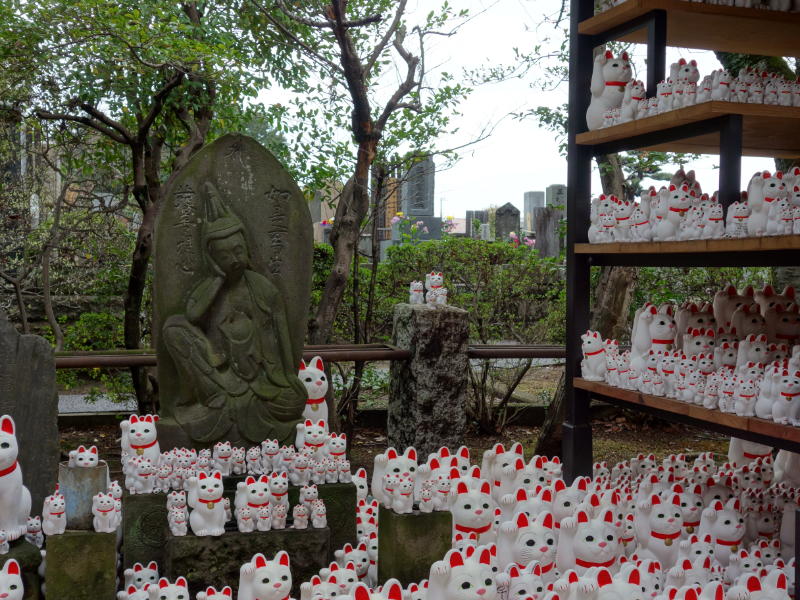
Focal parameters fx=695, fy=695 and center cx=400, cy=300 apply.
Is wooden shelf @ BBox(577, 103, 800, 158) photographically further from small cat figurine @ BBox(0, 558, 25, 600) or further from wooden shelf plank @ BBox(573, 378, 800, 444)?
small cat figurine @ BBox(0, 558, 25, 600)

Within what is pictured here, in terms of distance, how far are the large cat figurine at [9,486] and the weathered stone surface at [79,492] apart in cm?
20

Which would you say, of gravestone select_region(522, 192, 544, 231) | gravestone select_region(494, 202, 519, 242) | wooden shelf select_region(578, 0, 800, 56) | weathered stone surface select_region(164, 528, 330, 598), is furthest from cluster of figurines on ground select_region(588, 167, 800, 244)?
gravestone select_region(522, 192, 544, 231)

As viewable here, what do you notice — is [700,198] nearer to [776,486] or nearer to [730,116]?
[730,116]

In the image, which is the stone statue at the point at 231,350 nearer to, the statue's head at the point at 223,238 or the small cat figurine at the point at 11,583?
the statue's head at the point at 223,238

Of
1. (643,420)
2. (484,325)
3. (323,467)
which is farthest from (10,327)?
(643,420)

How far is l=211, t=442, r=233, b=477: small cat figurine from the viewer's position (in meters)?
3.54

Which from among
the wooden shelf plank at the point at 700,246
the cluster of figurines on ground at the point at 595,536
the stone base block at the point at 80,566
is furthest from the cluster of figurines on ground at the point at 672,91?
the stone base block at the point at 80,566

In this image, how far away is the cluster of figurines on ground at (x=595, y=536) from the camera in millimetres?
2555

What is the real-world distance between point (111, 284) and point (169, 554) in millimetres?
4192

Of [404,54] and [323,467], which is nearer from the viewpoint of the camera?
[323,467]

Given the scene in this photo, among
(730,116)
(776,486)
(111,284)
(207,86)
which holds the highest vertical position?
(207,86)

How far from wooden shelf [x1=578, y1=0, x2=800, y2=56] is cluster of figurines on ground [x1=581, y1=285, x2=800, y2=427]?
127 centimetres

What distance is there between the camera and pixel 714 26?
11.2 feet

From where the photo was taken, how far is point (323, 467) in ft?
11.8
